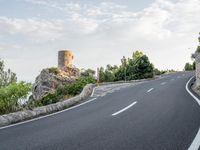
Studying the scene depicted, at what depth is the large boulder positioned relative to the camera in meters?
36.9

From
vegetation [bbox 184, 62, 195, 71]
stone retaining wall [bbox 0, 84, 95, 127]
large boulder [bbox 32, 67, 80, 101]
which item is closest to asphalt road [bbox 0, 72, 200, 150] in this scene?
stone retaining wall [bbox 0, 84, 95, 127]

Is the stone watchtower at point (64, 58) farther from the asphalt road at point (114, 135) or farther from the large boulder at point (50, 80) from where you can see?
the asphalt road at point (114, 135)

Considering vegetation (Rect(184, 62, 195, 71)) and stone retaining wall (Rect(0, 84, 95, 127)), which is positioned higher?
vegetation (Rect(184, 62, 195, 71))

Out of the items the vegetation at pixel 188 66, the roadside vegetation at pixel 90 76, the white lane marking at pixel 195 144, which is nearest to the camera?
the white lane marking at pixel 195 144

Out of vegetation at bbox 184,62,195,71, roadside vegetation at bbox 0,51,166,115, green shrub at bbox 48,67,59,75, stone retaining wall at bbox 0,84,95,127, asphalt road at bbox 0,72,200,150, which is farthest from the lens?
vegetation at bbox 184,62,195,71

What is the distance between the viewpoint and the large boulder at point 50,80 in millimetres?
36875

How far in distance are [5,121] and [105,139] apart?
4996 mm

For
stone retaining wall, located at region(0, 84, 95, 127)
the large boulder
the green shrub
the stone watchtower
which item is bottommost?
stone retaining wall, located at region(0, 84, 95, 127)

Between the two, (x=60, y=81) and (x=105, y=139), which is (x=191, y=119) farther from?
(x=60, y=81)

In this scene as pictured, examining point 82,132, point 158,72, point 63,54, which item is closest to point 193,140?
point 82,132

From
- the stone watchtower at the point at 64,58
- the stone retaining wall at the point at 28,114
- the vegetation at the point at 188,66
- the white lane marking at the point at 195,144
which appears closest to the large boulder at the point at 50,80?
the stone watchtower at the point at 64,58

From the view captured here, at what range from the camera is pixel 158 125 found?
338 inches

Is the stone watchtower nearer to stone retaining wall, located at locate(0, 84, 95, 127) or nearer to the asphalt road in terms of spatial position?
stone retaining wall, located at locate(0, 84, 95, 127)

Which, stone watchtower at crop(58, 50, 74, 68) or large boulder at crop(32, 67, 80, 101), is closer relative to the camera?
large boulder at crop(32, 67, 80, 101)
